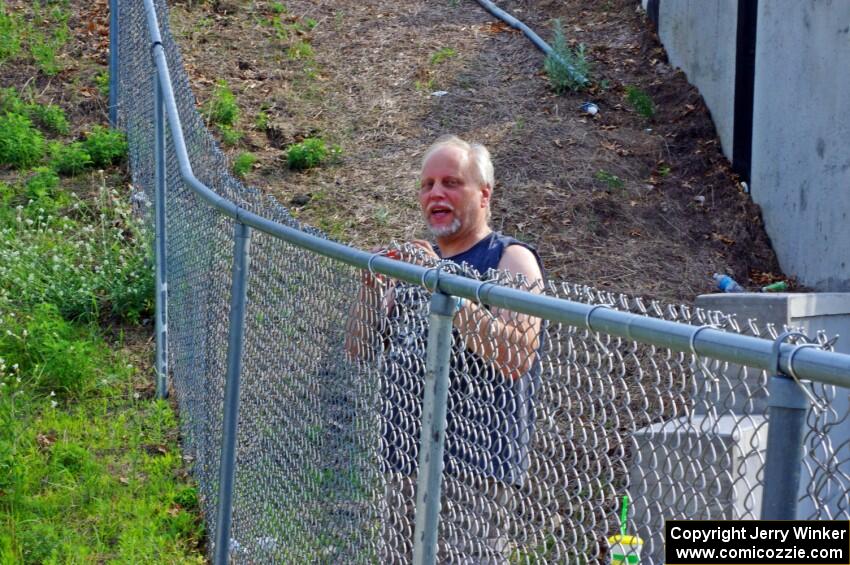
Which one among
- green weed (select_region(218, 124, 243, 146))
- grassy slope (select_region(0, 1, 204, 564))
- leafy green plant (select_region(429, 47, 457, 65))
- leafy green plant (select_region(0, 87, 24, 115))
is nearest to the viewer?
grassy slope (select_region(0, 1, 204, 564))

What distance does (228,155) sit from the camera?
350 inches

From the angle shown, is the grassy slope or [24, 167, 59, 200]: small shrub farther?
[24, 167, 59, 200]: small shrub

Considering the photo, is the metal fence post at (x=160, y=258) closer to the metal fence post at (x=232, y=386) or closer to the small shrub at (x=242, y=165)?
the small shrub at (x=242, y=165)

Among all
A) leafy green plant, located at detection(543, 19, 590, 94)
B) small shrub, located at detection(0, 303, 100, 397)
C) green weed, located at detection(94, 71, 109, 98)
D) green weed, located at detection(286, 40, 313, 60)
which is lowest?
small shrub, located at detection(0, 303, 100, 397)

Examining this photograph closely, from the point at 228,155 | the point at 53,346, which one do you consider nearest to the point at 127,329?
the point at 53,346

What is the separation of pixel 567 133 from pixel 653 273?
6.86ft

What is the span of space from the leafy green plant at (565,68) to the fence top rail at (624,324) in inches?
274

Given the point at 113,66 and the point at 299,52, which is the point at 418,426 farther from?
the point at 299,52

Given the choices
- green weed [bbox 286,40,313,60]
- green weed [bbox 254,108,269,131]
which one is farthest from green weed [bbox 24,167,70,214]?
green weed [bbox 286,40,313,60]

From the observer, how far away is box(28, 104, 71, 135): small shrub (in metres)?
9.30

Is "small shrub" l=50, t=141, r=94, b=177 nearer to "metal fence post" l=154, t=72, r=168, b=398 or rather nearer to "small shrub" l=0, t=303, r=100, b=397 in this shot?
"small shrub" l=0, t=303, r=100, b=397

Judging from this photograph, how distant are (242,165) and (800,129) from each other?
4.12 metres

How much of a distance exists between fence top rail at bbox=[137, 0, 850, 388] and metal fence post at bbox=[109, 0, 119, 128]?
6583mm

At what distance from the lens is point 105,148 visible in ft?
29.1
